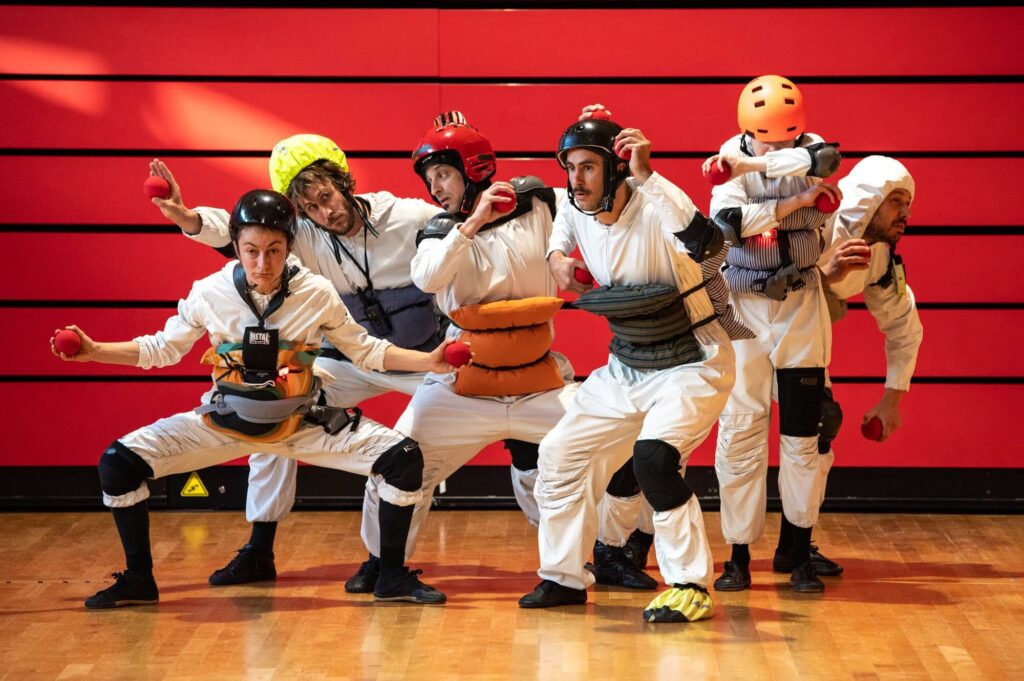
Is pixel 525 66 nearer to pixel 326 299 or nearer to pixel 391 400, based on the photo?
pixel 391 400

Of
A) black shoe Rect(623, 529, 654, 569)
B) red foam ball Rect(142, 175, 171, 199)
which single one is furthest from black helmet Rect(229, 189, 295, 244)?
black shoe Rect(623, 529, 654, 569)

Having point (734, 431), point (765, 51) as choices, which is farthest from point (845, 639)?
point (765, 51)

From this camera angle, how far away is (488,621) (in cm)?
448

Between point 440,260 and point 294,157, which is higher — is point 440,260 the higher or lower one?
the lower one

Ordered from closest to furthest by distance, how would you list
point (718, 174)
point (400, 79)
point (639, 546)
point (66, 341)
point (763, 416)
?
point (718, 174) < point (66, 341) < point (763, 416) < point (639, 546) < point (400, 79)

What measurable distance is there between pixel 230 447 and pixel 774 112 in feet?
6.83

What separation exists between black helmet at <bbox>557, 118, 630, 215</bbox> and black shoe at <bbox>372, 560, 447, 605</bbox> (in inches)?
53.5

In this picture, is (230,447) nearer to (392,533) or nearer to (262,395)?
(262,395)

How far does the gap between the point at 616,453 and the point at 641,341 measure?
15.0 inches

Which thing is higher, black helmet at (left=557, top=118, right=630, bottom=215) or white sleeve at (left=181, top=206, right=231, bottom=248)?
black helmet at (left=557, top=118, right=630, bottom=215)

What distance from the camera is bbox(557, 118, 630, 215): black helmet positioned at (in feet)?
14.3

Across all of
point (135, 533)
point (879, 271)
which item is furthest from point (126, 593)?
point (879, 271)

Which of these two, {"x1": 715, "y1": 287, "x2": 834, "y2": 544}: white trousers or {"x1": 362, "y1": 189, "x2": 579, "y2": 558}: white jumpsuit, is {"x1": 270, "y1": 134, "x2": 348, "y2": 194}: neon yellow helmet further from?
{"x1": 715, "y1": 287, "x2": 834, "y2": 544}: white trousers

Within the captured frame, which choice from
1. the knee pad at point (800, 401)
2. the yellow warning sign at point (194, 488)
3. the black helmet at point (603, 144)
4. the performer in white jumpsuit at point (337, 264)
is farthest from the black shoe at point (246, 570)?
the knee pad at point (800, 401)
